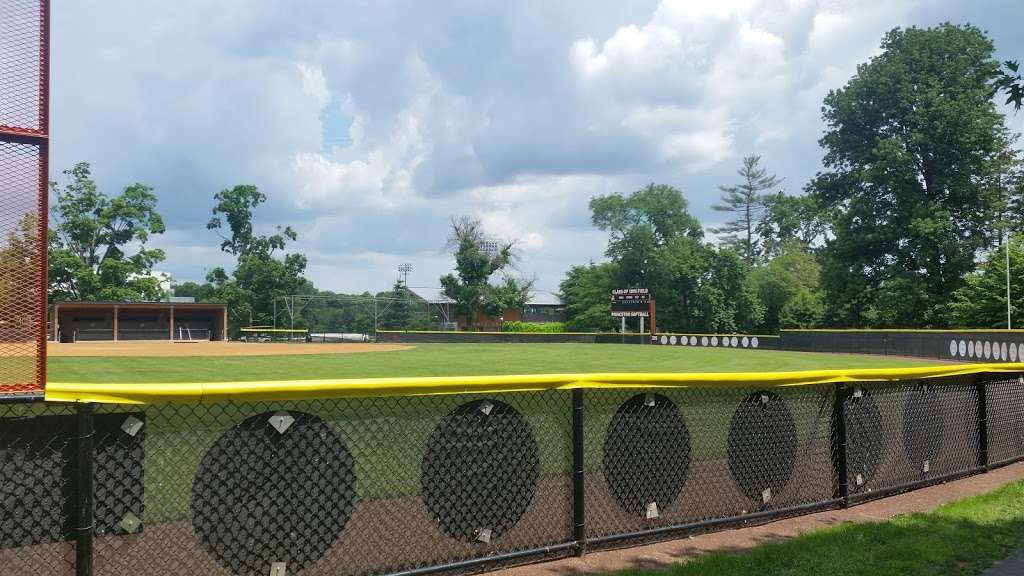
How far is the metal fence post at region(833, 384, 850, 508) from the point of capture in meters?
6.45

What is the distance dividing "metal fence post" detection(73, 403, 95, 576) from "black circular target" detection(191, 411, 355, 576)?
0.49 meters

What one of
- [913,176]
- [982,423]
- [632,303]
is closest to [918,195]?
[913,176]

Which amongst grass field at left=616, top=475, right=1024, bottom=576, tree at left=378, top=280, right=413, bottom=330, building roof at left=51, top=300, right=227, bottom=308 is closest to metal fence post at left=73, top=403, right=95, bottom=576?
grass field at left=616, top=475, right=1024, bottom=576

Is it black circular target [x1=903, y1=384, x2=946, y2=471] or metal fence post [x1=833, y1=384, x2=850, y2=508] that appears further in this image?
black circular target [x1=903, y1=384, x2=946, y2=471]

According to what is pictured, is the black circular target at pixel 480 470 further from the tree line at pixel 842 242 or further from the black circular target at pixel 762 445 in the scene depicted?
the tree line at pixel 842 242

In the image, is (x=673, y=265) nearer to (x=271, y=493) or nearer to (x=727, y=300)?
(x=727, y=300)

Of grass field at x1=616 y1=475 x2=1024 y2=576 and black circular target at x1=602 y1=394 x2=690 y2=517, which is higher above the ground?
black circular target at x1=602 y1=394 x2=690 y2=517

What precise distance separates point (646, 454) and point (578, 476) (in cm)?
68

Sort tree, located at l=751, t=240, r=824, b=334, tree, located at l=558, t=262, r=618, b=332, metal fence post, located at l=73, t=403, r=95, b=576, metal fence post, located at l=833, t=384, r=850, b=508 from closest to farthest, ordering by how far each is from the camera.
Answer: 1. metal fence post, located at l=73, t=403, r=95, b=576
2. metal fence post, located at l=833, t=384, r=850, b=508
3. tree, located at l=751, t=240, r=824, b=334
4. tree, located at l=558, t=262, r=618, b=332

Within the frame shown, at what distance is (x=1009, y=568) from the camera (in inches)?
191

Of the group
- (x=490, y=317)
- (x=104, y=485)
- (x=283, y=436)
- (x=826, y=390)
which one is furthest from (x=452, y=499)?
(x=490, y=317)

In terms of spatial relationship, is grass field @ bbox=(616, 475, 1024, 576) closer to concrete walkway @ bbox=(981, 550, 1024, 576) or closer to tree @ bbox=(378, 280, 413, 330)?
concrete walkway @ bbox=(981, 550, 1024, 576)

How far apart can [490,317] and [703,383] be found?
71382 millimetres

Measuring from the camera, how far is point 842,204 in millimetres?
54719
